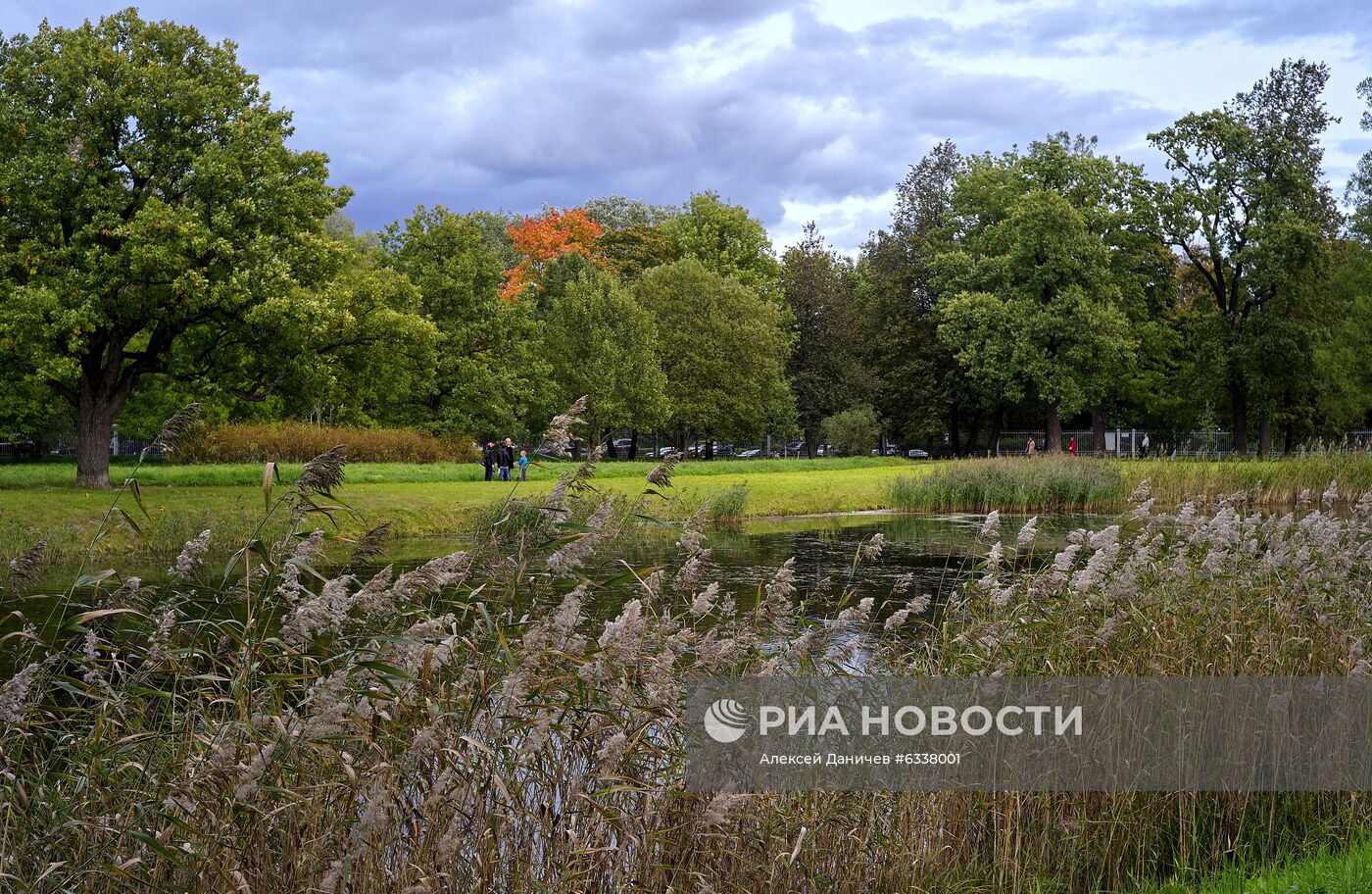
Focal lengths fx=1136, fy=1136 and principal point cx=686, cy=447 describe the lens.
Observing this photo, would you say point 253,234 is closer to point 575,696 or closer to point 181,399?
point 181,399

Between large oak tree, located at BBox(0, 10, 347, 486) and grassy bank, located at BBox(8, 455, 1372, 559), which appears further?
large oak tree, located at BBox(0, 10, 347, 486)

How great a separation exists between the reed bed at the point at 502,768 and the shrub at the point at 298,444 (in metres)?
29.6

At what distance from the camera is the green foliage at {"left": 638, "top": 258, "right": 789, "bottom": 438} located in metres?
54.2

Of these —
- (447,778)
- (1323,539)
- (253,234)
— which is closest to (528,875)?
(447,778)

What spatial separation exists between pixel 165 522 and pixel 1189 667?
700 inches

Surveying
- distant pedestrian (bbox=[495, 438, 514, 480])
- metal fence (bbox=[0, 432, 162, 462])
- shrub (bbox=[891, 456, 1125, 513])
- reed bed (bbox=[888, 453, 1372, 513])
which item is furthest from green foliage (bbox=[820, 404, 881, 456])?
metal fence (bbox=[0, 432, 162, 462])

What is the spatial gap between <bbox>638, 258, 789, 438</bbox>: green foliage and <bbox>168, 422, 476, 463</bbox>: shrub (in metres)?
15.7

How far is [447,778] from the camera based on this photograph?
4.20 m

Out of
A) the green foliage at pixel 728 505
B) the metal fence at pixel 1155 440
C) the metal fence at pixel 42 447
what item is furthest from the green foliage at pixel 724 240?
the green foliage at pixel 728 505

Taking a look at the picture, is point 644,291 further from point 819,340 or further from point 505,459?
point 505,459

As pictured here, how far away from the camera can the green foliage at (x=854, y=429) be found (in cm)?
5631

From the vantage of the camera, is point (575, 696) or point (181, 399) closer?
point (575, 696)

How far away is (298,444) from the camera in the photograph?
37375 millimetres

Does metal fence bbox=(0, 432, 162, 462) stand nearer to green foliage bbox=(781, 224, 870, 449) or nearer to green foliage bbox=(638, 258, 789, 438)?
green foliage bbox=(638, 258, 789, 438)
